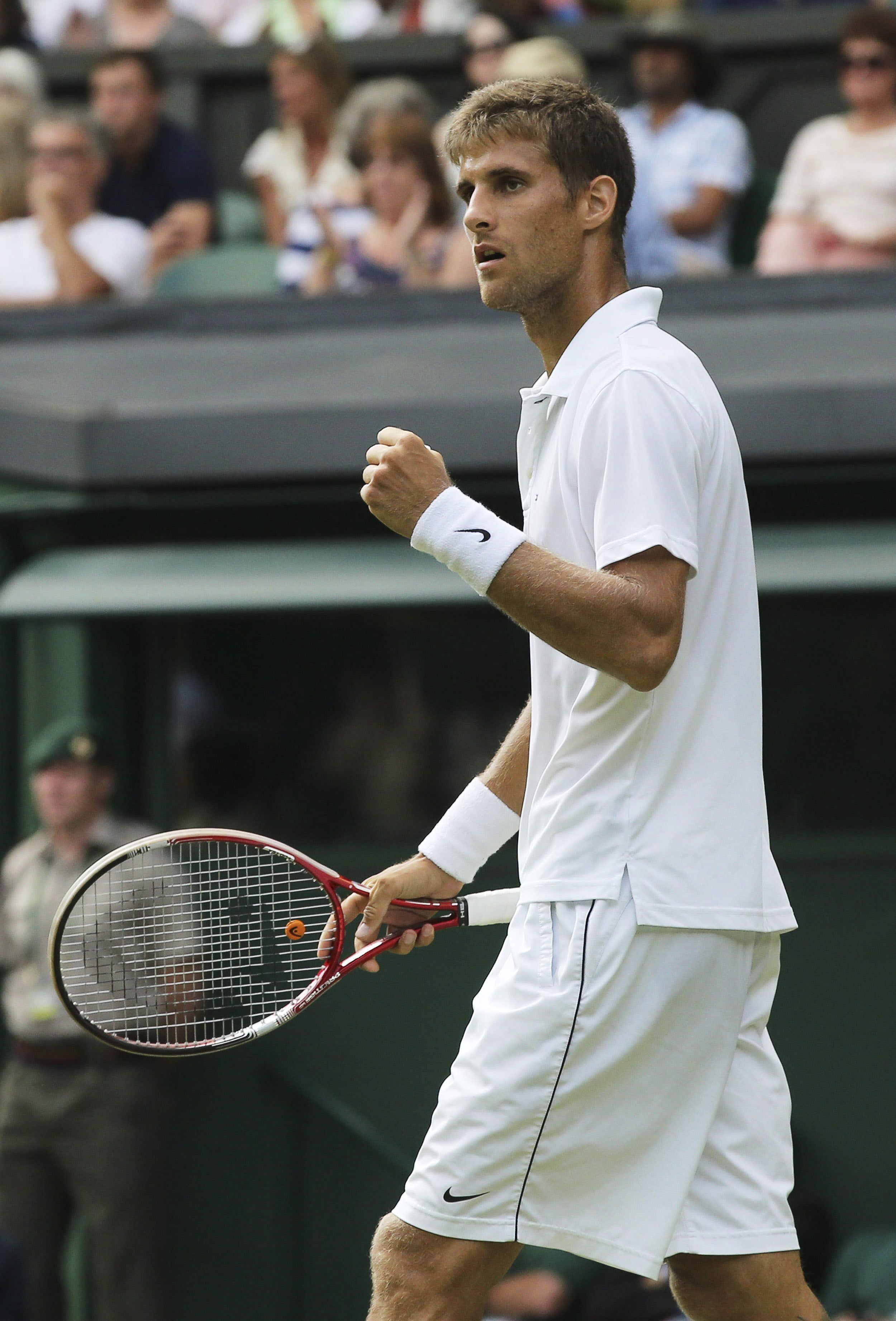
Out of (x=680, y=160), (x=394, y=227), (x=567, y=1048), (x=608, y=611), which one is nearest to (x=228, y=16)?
(x=394, y=227)

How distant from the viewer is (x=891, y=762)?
20.4ft

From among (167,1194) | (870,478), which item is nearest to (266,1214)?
(167,1194)

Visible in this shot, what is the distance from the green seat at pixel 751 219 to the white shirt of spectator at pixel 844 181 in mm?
425

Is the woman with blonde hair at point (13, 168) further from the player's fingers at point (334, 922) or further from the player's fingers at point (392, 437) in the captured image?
the player's fingers at point (392, 437)

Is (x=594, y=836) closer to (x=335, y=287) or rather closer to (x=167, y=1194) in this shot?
(x=167, y=1194)

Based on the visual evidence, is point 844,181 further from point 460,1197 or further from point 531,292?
point 460,1197

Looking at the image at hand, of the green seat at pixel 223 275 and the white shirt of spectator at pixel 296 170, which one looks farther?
the green seat at pixel 223 275

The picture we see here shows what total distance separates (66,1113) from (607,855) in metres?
3.72

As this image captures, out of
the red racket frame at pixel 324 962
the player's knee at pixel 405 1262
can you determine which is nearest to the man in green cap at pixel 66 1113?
the red racket frame at pixel 324 962

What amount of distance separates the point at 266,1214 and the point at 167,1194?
1.24ft

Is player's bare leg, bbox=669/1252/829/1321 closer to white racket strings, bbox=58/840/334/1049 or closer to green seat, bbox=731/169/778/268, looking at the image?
white racket strings, bbox=58/840/334/1049

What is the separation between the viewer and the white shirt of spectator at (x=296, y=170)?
7.14 metres

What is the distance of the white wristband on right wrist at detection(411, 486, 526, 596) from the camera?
2402 mm

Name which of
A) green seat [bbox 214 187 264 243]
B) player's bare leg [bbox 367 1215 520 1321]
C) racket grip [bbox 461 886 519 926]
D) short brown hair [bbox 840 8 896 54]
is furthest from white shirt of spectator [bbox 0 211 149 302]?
player's bare leg [bbox 367 1215 520 1321]
